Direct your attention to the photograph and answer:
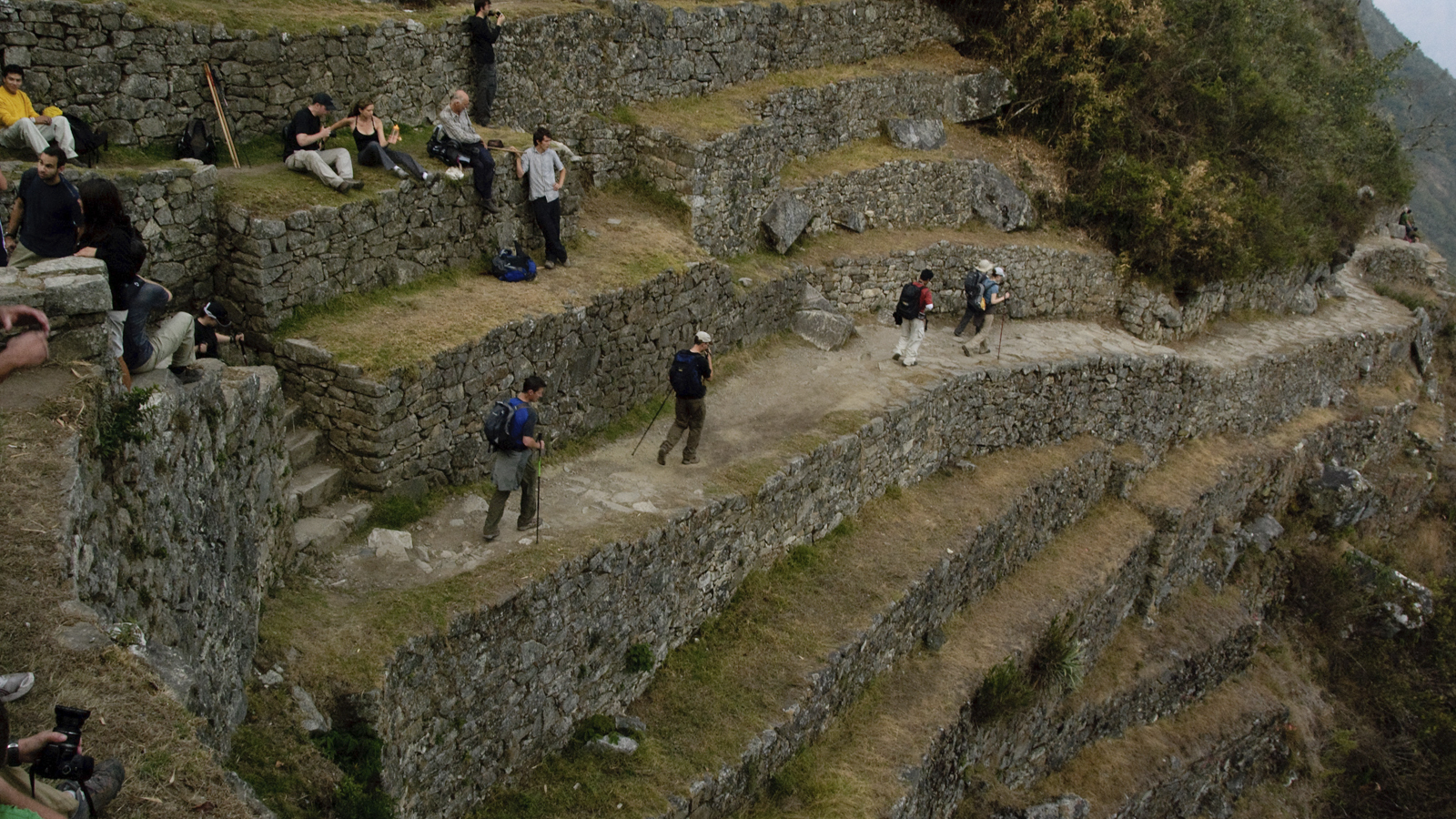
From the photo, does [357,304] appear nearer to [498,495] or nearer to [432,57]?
[498,495]

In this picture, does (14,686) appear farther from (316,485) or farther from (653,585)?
(653,585)

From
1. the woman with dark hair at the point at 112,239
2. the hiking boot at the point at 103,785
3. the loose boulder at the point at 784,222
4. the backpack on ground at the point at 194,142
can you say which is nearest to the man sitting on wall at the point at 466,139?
the backpack on ground at the point at 194,142

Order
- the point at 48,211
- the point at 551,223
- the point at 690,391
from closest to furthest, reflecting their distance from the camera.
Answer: the point at 48,211 → the point at 690,391 → the point at 551,223

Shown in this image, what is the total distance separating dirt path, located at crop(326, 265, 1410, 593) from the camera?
1045cm

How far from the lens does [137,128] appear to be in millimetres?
11086

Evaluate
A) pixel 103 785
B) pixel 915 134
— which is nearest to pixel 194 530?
pixel 103 785

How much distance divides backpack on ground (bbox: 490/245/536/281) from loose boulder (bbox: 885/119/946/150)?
11.4m

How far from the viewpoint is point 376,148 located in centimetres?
1215

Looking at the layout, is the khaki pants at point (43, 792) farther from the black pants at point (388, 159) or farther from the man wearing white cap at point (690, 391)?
the black pants at point (388, 159)

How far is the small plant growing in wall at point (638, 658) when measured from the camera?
1162 centimetres

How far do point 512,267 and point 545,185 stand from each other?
1.25 m

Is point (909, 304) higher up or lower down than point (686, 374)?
lower down

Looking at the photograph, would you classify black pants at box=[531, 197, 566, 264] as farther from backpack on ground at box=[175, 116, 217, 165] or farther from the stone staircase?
the stone staircase

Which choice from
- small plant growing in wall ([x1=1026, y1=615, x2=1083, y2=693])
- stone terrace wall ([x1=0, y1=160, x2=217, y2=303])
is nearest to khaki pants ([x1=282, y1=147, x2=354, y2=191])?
stone terrace wall ([x1=0, y1=160, x2=217, y2=303])
